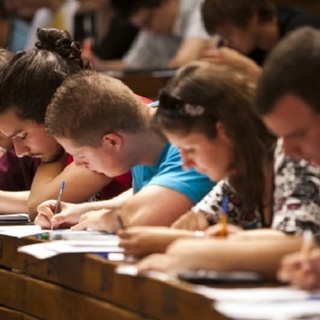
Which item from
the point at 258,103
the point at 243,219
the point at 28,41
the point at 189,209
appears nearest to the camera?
the point at 258,103

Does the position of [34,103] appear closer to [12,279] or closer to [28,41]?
[12,279]

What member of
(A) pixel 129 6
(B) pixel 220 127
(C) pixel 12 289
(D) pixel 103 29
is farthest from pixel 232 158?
(D) pixel 103 29

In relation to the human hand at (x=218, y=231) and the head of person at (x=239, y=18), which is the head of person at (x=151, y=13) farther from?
the human hand at (x=218, y=231)

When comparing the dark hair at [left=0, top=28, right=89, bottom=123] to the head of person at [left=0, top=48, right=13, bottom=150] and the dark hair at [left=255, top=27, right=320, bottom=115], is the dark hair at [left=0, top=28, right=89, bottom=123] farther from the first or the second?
the dark hair at [left=255, top=27, right=320, bottom=115]

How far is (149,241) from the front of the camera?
2354 mm

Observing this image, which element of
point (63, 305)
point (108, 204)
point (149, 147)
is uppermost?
point (149, 147)

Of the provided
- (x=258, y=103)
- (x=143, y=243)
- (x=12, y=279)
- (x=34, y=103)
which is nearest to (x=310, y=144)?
(x=258, y=103)

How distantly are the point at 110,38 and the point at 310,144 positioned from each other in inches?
162

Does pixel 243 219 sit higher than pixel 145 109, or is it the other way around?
pixel 145 109

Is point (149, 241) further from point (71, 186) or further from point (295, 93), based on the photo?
point (71, 186)

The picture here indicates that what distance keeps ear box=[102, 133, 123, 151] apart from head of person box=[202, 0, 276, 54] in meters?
1.87

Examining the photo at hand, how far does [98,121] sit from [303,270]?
1066 mm

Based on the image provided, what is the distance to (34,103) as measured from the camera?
342cm

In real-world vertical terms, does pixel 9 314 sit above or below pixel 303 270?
below
